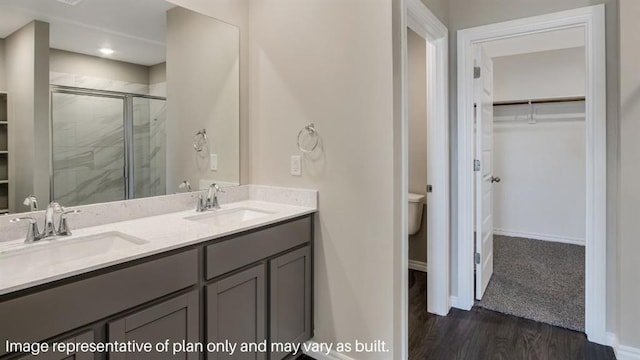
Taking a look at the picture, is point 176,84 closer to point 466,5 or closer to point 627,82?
point 466,5

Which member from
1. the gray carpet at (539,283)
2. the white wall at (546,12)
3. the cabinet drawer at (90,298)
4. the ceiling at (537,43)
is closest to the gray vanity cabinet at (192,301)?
the cabinet drawer at (90,298)

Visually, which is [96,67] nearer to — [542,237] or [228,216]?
Answer: [228,216]

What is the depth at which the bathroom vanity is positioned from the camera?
1.03 meters

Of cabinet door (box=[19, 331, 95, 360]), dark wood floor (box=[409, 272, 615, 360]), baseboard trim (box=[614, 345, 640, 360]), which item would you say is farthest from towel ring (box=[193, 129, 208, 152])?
baseboard trim (box=[614, 345, 640, 360])

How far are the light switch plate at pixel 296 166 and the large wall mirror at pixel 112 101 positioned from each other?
0.41 meters

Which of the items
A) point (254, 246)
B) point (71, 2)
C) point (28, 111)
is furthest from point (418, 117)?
point (28, 111)

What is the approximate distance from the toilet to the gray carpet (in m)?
0.80

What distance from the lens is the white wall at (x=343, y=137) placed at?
1831 mm

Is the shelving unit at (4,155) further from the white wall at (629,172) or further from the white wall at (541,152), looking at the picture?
the white wall at (541,152)

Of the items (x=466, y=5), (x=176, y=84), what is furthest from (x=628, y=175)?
(x=176, y=84)

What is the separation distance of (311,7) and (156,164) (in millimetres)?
1261

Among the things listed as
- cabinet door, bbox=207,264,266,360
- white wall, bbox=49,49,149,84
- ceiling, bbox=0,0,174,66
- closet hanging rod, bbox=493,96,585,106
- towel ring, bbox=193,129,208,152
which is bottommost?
cabinet door, bbox=207,264,266,360

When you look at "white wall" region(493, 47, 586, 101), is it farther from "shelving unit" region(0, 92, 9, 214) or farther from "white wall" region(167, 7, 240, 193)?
"shelving unit" region(0, 92, 9, 214)

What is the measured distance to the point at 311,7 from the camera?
206cm
